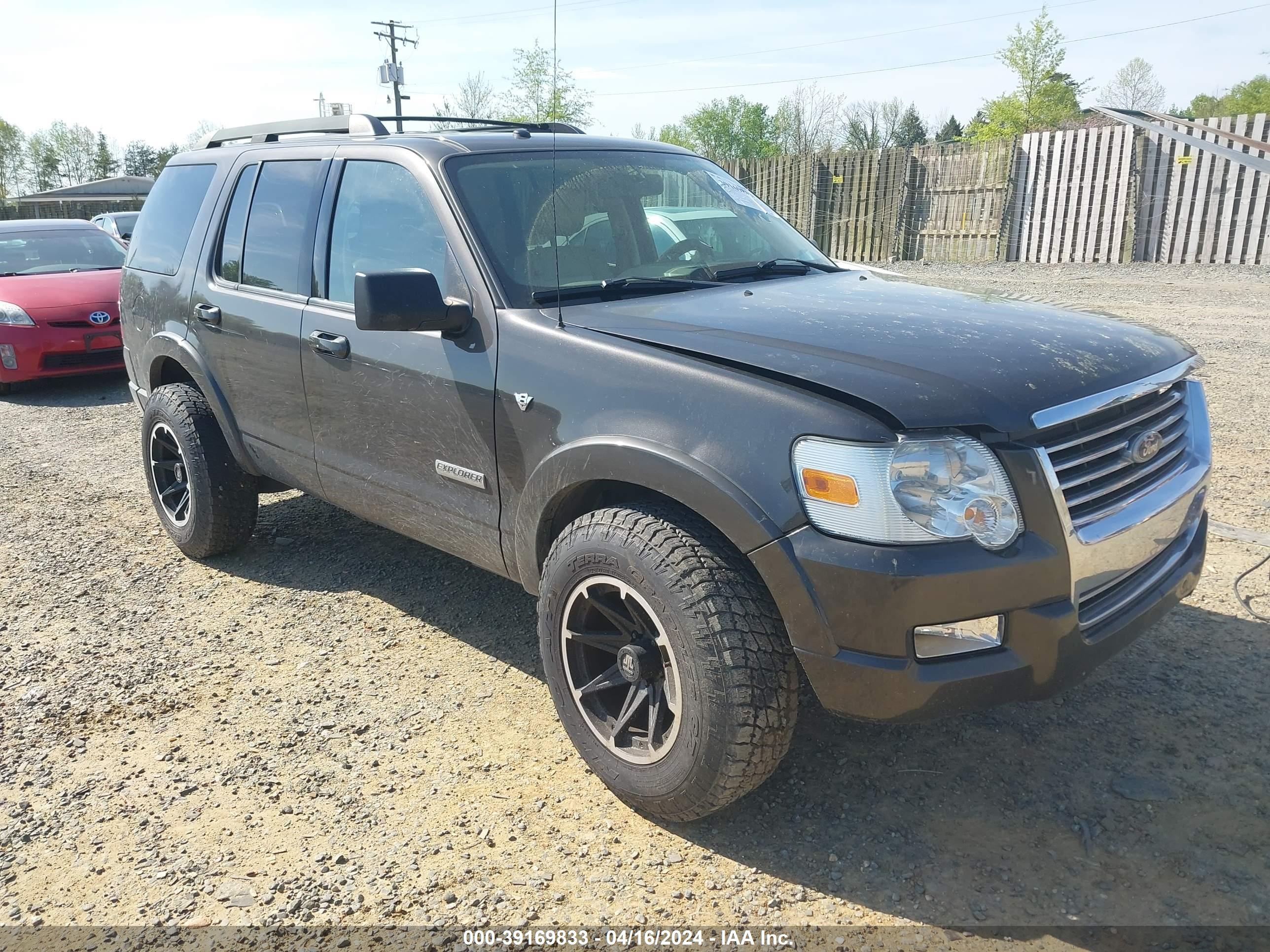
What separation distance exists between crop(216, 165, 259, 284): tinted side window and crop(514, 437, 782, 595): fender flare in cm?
215

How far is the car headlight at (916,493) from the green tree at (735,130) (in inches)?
3325

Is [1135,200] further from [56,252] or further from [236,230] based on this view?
[56,252]

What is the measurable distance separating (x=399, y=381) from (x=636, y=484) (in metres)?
1.17

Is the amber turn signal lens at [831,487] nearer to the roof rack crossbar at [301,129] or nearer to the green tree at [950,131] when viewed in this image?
the roof rack crossbar at [301,129]

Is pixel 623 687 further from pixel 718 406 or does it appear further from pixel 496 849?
pixel 718 406

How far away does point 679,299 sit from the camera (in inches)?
125

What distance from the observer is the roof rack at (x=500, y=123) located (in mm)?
4199

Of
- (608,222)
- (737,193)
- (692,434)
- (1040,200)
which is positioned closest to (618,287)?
(608,222)

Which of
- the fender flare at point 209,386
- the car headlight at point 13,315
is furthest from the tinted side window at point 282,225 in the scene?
the car headlight at point 13,315

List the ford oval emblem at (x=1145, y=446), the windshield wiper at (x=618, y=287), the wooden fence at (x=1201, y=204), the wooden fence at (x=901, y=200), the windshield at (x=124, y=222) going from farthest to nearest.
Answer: the windshield at (x=124, y=222), the wooden fence at (x=901, y=200), the wooden fence at (x=1201, y=204), the windshield wiper at (x=618, y=287), the ford oval emblem at (x=1145, y=446)

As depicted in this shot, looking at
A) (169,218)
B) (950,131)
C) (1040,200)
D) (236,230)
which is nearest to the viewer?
(236,230)

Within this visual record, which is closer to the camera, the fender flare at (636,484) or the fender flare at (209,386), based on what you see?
the fender flare at (636,484)

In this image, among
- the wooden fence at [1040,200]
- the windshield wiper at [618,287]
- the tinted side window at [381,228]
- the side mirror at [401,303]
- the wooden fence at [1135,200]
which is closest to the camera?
the side mirror at [401,303]

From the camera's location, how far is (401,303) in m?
2.93
